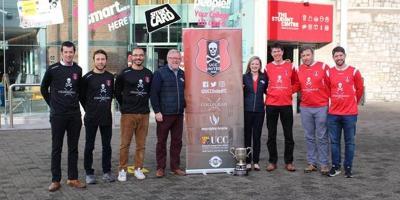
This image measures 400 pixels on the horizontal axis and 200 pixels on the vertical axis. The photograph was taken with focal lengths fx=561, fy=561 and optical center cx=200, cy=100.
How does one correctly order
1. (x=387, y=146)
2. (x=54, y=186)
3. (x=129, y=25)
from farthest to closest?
1. (x=129, y=25)
2. (x=387, y=146)
3. (x=54, y=186)

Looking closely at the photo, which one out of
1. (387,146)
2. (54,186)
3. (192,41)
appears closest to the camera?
(54,186)

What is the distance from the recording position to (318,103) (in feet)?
26.5

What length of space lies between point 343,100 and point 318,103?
1.24ft

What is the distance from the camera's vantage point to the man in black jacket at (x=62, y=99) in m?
7.01

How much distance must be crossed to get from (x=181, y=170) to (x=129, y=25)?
10.4 metres

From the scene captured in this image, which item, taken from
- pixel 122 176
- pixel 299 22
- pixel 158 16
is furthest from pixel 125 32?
pixel 122 176

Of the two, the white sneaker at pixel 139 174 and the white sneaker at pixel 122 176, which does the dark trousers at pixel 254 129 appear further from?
the white sneaker at pixel 122 176

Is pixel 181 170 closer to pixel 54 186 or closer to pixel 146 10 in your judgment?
pixel 54 186

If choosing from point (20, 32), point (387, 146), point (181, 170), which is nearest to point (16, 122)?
point (20, 32)

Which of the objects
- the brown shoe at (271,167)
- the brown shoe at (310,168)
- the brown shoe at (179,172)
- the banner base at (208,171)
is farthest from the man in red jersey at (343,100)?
the brown shoe at (179,172)

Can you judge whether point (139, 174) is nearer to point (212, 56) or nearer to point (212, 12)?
point (212, 56)

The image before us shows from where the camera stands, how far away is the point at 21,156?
9.56 metres

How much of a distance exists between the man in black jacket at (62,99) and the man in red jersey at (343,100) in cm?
351

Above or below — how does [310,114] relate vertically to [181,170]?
above
